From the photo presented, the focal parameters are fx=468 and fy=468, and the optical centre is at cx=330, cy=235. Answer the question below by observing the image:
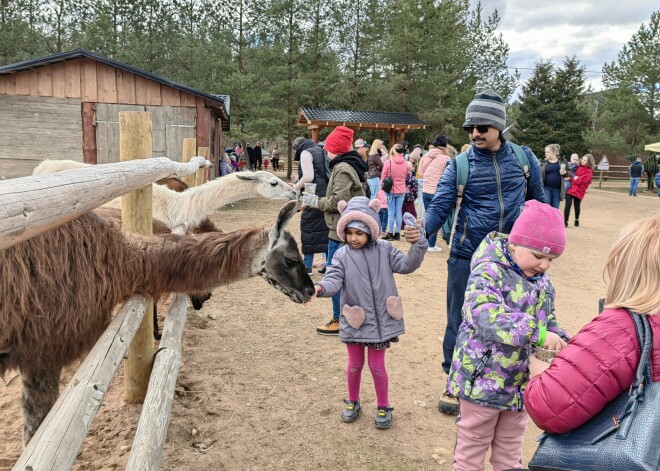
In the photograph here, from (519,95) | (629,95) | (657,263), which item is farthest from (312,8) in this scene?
(657,263)

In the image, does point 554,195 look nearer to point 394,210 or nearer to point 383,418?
point 394,210

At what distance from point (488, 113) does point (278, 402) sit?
2.61m

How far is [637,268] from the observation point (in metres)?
1.39

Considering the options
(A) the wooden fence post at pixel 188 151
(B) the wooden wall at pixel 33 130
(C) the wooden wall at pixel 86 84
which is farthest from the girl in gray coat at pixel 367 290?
(B) the wooden wall at pixel 33 130

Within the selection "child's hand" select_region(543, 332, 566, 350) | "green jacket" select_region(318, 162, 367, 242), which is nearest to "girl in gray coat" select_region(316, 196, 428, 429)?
"child's hand" select_region(543, 332, 566, 350)

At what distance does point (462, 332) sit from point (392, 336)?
90 centimetres

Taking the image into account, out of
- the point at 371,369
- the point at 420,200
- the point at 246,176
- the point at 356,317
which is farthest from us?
the point at 420,200

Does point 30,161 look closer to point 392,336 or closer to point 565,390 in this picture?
point 392,336

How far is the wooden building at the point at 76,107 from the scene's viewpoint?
11.8 m


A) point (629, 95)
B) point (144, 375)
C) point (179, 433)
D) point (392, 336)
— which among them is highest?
point (629, 95)

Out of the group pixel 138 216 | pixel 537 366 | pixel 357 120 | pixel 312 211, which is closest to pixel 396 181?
pixel 312 211

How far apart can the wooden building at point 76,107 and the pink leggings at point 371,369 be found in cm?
1058

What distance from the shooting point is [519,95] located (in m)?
35.5

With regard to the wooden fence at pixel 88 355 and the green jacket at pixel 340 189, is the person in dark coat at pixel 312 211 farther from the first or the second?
the wooden fence at pixel 88 355
